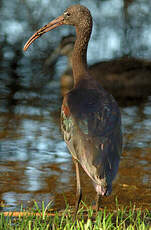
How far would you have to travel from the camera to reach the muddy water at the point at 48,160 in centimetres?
577

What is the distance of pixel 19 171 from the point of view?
6.59 meters

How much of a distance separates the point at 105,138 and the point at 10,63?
10781mm

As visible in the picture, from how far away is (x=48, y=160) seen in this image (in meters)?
7.12

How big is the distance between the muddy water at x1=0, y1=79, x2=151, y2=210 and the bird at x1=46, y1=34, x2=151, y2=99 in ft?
7.15

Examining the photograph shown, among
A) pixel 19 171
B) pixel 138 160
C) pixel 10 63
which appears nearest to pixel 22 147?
pixel 19 171

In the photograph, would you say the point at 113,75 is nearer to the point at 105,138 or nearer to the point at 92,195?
the point at 92,195

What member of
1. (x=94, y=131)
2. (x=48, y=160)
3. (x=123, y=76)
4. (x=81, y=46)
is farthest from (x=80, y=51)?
(x=123, y=76)

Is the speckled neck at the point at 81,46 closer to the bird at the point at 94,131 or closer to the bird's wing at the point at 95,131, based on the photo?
the bird at the point at 94,131

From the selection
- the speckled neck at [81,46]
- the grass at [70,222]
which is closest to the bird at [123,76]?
the speckled neck at [81,46]

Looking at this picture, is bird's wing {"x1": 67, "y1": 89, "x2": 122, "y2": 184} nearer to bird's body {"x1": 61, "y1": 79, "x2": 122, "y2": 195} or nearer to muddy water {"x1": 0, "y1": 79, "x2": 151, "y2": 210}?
bird's body {"x1": 61, "y1": 79, "x2": 122, "y2": 195}

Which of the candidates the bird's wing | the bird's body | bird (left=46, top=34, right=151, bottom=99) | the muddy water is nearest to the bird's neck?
the bird's body

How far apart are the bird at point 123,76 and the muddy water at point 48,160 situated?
7.15 feet

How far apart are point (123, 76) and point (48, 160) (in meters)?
6.83

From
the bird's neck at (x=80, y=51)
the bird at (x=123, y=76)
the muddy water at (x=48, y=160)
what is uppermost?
the bird's neck at (x=80, y=51)
